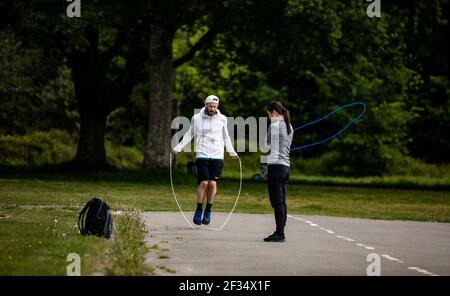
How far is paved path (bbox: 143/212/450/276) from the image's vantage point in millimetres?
12358

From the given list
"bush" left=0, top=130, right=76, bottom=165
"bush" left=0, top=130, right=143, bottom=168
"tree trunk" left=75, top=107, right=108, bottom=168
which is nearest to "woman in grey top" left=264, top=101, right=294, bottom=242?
"tree trunk" left=75, top=107, right=108, bottom=168

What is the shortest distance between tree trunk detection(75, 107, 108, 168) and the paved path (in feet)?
68.0

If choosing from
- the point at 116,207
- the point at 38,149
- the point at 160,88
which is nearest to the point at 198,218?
the point at 116,207

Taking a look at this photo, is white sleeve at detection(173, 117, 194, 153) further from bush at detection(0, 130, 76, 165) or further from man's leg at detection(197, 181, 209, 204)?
bush at detection(0, 130, 76, 165)

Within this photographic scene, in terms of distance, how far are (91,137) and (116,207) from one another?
2060 centimetres

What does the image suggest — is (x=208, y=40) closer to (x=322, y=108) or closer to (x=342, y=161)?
(x=342, y=161)

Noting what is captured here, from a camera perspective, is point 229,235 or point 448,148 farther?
point 448,148

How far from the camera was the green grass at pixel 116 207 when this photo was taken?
12.1 m

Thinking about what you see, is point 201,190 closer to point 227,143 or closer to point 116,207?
point 227,143

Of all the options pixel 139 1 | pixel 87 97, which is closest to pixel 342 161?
pixel 87 97

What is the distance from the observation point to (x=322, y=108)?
62969mm

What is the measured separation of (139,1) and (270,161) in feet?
71.4

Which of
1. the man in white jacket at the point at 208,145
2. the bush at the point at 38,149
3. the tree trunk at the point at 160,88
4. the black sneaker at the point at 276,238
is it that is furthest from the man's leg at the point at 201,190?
the bush at the point at 38,149

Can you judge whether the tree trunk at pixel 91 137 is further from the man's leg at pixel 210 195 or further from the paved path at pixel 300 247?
the man's leg at pixel 210 195
